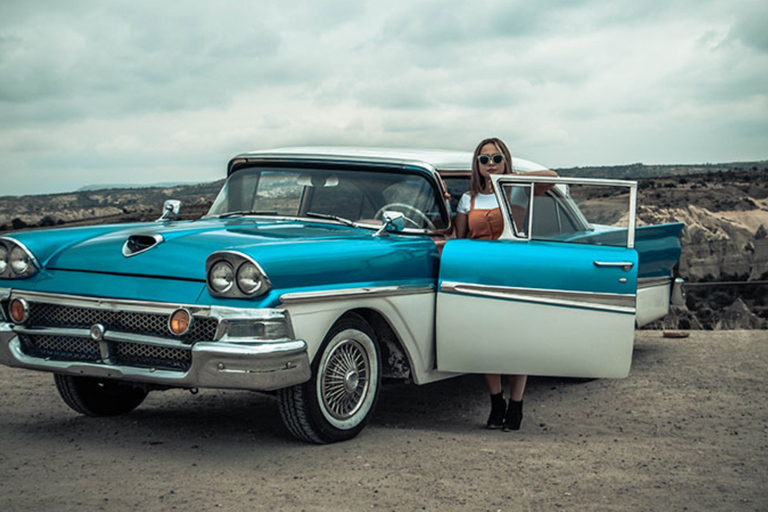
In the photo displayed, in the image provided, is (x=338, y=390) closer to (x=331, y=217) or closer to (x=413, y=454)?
(x=413, y=454)

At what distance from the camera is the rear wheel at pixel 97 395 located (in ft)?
20.3

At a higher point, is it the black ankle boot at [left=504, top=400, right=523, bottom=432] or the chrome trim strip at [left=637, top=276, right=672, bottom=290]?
the chrome trim strip at [left=637, top=276, right=672, bottom=290]

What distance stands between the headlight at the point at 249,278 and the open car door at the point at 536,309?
151 cm

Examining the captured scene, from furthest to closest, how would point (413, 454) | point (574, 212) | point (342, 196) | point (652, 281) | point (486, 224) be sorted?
point (652, 281) < point (574, 212) < point (342, 196) < point (486, 224) < point (413, 454)

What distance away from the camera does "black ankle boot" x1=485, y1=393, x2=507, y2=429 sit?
6238 millimetres

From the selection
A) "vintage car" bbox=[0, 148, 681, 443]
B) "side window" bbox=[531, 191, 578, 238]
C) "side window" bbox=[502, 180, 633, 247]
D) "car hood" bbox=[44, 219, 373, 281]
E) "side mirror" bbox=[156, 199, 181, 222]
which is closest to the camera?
"vintage car" bbox=[0, 148, 681, 443]

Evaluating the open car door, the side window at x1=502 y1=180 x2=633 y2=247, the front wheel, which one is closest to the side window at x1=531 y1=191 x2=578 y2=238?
the side window at x1=502 y1=180 x2=633 y2=247

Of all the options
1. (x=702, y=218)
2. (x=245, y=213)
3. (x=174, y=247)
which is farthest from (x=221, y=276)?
(x=702, y=218)

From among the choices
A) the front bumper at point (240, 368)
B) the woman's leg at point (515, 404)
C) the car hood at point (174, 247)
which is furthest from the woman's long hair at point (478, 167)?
the front bumper at point (240, 368)

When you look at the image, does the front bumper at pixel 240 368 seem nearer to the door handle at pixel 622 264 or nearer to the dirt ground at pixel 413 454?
the dirt ground at pixel 413 454

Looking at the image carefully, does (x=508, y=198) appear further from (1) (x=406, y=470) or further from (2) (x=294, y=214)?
(1) (x=406, y=470)

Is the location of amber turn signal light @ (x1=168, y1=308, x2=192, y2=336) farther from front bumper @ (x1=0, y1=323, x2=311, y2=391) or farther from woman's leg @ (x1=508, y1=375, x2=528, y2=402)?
woman's leg @ (x1=508, y1=375, x2=528, y2=402)

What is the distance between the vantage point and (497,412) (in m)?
6.25

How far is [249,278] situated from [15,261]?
1.65 meters
